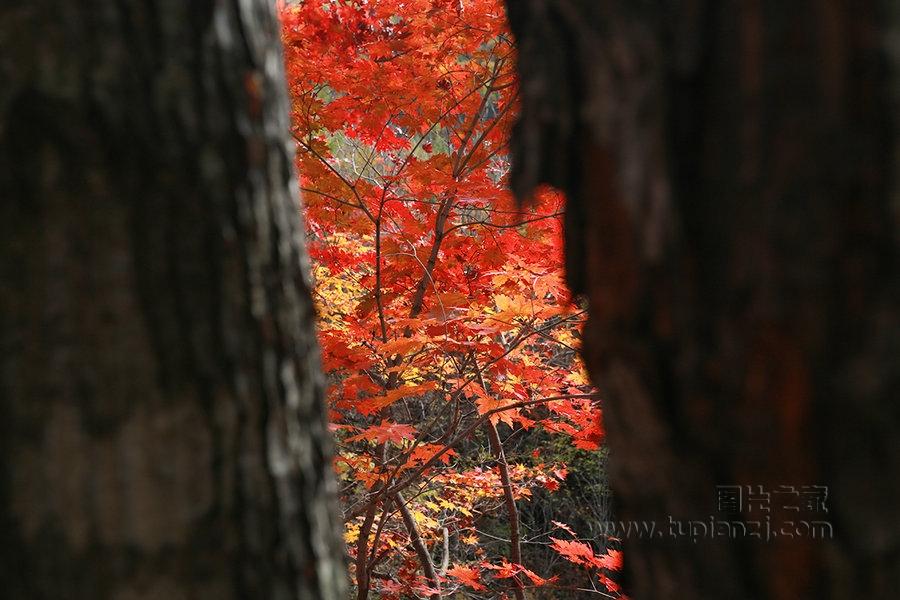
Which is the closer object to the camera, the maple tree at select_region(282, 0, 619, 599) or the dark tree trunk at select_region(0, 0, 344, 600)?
the dark tree trunk at select_region(0, 0, 344, 600)

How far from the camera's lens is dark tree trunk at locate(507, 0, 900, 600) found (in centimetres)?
52

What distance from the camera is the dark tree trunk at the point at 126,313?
2.19 ft

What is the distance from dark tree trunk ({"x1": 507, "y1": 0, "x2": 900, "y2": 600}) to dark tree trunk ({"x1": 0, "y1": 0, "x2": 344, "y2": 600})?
0.33 metres

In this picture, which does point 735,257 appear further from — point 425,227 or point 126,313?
point 425,227

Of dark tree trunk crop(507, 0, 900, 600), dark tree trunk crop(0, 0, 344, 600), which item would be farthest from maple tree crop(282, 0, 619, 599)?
dark tree trunk crop(507, 0, 900, 600)

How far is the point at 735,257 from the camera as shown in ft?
1.83

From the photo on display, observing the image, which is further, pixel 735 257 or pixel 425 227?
pixel 425 227

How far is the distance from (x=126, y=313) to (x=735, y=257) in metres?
0.54

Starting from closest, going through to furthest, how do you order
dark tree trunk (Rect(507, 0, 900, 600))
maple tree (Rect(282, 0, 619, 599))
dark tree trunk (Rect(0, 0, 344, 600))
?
dark tree trunk (Rect(507, 0, 900, 600))
dark tree trunk (Rect(0, 0, 344, 600))
maple tree (Rect(282, 0, 619, 599))

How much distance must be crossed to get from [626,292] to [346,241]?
453cm

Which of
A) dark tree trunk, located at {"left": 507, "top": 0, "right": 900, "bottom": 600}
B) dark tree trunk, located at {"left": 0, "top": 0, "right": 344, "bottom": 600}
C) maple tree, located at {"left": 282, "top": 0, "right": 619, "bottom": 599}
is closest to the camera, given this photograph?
dark tree trunk, located at {"left": 507, "top": 0, "right": 900, "bottom": 600}

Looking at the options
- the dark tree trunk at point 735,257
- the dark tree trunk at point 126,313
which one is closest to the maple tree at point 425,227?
the dark tree trunk at point 126,313

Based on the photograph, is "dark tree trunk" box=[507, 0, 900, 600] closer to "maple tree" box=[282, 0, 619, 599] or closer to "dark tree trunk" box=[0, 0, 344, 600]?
"dark tree trunk" box=[0, 0, 344, 600]

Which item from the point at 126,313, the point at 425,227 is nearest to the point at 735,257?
the point at 126,313
